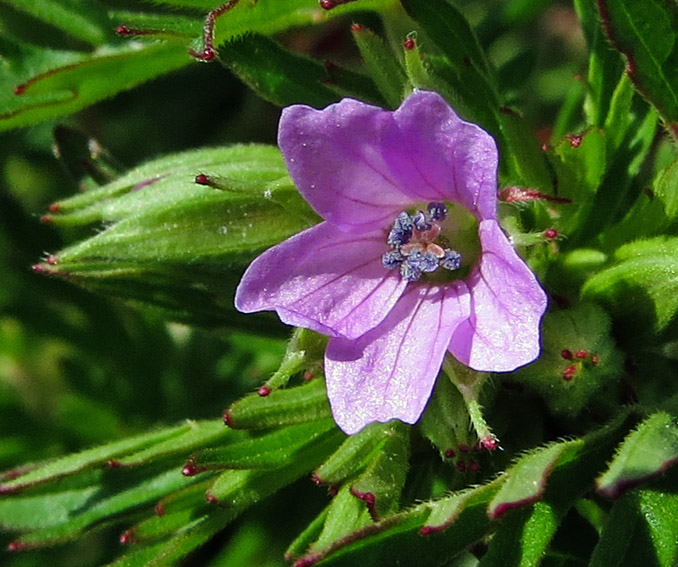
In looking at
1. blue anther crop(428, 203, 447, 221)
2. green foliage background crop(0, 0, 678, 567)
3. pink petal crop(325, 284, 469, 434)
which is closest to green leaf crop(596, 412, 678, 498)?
green foliage background crop(0, 0, 678, 567)

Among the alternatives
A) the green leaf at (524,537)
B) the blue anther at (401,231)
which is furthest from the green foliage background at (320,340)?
the blue anther at (401,231)

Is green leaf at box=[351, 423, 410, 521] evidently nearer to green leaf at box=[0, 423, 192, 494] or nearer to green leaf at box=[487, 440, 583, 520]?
green leaf at box=[487, 440, 583, 520]

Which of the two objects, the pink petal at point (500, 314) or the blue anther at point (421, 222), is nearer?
the pink petal at point (500, 314)

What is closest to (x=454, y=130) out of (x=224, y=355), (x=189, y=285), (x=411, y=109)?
(x=411, y=109)

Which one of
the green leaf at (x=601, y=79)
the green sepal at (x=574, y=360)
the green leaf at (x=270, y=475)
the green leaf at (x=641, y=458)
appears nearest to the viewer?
the green leaf at (x=641, y=458)

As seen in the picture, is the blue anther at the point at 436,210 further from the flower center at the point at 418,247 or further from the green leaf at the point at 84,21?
the green leaf at the point at 84,21

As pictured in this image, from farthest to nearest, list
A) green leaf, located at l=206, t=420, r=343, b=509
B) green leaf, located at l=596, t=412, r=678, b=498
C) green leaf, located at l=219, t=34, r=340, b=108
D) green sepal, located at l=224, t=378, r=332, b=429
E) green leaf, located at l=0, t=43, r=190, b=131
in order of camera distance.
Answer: green leaf, located at l=0, t=43, r=190, b=131
green leaf, located at l=219, t=34, r=340, b=108
green leaf, located at l=206, t=420, r=343, b=509
green sepal, located at l=224, t=378, r=332, b=429
green leaf, located at l=596, t=412, r=678, b=498
